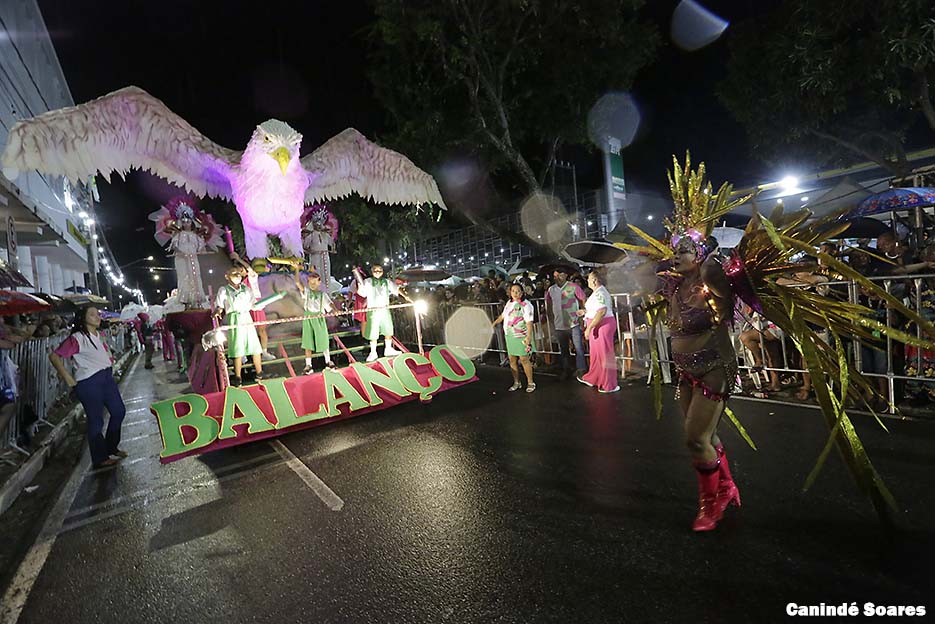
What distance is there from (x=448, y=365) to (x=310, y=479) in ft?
10.5

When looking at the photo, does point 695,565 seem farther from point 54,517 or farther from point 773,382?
point 54,517

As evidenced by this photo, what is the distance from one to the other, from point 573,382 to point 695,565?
5378 mm

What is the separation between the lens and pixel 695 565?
8.69ft

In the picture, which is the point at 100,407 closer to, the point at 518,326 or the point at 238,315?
the point at 238,315

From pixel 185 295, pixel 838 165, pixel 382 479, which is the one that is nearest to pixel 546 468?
pixel 382 479

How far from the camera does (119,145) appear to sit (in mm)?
6316

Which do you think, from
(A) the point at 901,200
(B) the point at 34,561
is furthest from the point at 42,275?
(A) the point at 901,200

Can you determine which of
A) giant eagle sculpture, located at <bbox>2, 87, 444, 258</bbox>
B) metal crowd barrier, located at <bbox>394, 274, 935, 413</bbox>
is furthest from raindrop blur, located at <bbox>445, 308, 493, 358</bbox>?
giant eagle sculpture, located at <bbox>2, 87, 444, 258</bbox>

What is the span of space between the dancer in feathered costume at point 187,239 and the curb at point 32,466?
9.17 ft

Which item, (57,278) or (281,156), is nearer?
(281,156)

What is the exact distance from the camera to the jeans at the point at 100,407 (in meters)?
5.12

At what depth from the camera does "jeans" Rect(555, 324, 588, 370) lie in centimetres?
805

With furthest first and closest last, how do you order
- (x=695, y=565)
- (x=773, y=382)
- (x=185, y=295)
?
(x=185, y=295) < (x=773, y=382) < (x=695, y=565)

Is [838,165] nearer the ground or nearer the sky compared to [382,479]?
nearer the sky
